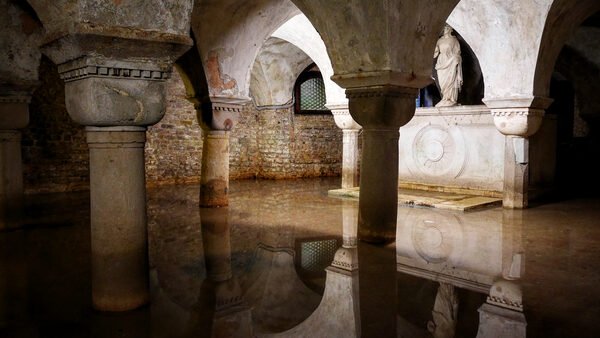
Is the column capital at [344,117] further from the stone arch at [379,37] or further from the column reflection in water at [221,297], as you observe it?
the column reflection in water at [221,297]

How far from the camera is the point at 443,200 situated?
7.58m

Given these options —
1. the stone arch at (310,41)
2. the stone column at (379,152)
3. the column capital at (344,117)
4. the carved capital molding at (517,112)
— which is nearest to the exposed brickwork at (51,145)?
the stone arch at (310,41)

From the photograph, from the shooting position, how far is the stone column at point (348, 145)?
9.44 metres

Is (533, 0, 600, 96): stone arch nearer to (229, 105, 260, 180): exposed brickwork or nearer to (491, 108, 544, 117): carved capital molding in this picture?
(491, 108, 544, 117): carved capital molding

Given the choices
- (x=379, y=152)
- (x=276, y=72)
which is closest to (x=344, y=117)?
(x=276, y=72)

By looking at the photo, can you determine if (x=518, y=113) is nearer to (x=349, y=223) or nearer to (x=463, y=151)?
(x=463, y=151)

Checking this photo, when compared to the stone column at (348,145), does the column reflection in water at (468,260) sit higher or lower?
lower

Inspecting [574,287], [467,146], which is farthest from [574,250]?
[467,146]

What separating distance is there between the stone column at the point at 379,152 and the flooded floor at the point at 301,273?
0.28 m

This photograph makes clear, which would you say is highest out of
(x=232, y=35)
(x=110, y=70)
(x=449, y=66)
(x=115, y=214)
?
(x=232, y=35)

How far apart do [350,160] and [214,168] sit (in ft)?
10.5

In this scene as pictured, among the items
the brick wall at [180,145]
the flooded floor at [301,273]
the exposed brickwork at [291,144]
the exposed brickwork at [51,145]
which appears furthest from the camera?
the exposed brickwork at [291,144]

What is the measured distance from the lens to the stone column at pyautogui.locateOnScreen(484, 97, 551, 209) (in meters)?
7.00

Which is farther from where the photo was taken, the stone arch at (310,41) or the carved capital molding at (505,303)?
the stone arch at (310,41)
